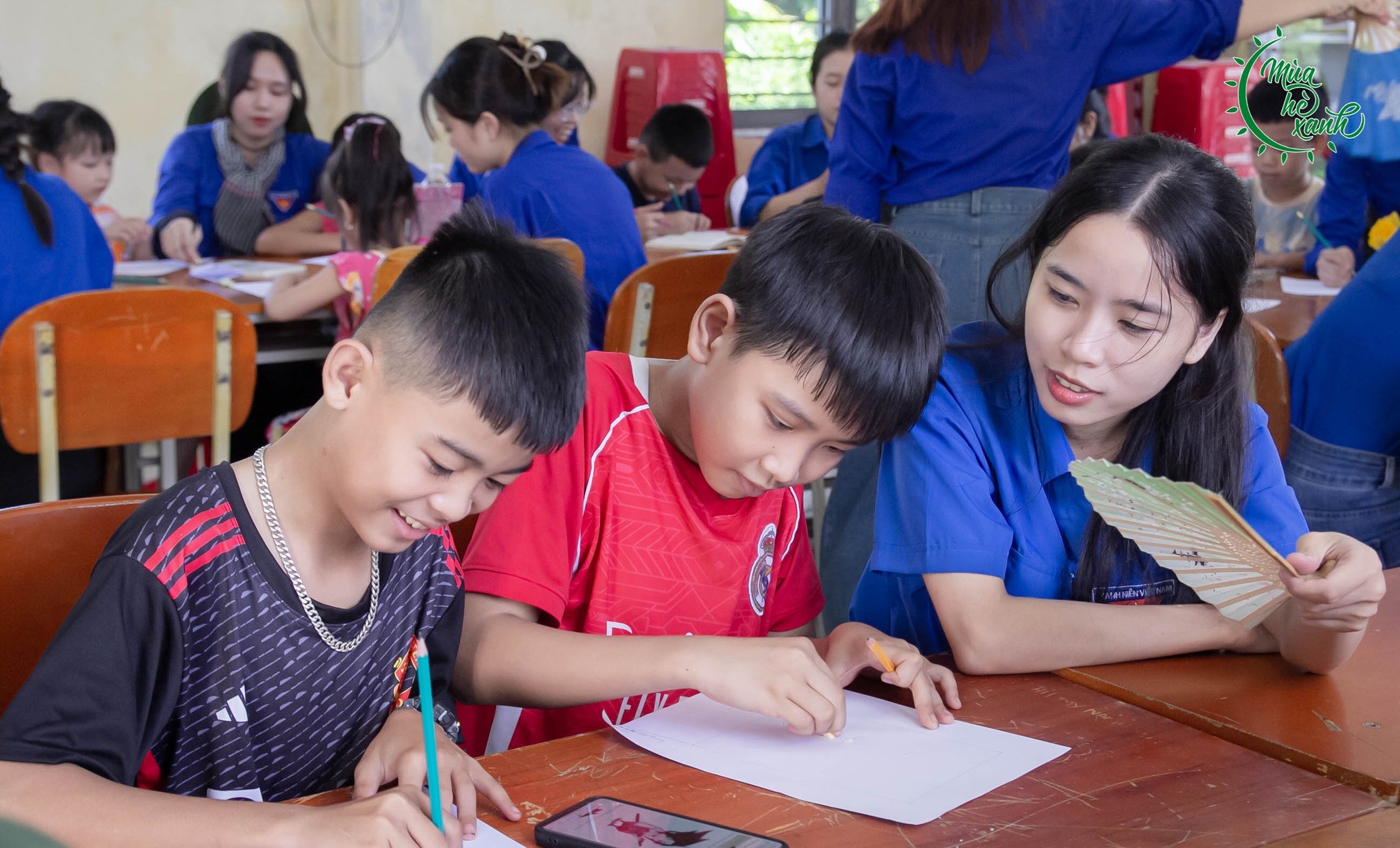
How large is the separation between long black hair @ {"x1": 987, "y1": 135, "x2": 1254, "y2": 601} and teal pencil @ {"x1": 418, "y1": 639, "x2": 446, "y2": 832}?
74cm

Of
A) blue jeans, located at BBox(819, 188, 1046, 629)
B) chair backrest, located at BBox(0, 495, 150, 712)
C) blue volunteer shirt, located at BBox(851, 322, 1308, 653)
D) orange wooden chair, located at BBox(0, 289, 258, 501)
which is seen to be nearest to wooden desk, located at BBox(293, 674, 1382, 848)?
blue volunteer shirt, located at BBox(851, 322, 1308, 653)

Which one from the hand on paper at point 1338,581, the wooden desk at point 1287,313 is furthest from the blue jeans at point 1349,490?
the hand on paper at point 1338,581

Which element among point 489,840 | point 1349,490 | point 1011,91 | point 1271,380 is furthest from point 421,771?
point 1011,91

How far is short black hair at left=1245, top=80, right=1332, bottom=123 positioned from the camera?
151 centimetres

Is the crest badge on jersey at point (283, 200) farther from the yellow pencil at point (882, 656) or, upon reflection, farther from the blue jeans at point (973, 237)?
the yellow pencil at point (882, 656)

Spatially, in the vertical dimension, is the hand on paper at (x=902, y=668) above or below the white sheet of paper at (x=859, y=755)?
above

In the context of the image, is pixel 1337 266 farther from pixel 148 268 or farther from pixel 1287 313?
pixel 148 268

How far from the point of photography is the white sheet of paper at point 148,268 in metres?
3.17

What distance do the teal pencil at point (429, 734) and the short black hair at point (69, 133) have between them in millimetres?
3342

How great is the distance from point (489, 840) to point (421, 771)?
0.10 metres

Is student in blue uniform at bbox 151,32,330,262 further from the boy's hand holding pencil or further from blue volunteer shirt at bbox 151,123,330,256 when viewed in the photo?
the boy's hand holding pencil

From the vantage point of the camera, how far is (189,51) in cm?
469

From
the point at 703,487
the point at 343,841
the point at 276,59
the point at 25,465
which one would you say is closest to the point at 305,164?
the point at 276,59

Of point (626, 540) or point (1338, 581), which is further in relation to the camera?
point (626, 540)
